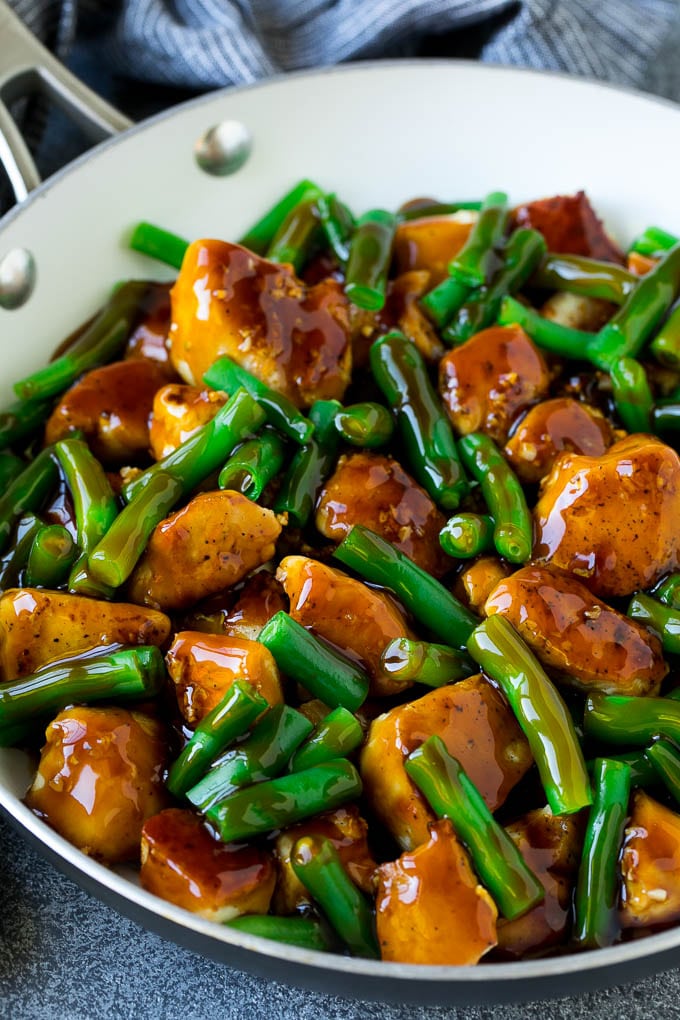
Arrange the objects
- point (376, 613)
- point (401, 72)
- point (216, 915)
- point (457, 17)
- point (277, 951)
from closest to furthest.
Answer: point (277, 951)
point (216, 915)
point (376, 613)
point (401, 72)
point (457, 17)

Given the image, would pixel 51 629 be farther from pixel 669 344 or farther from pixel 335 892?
pixel 669 344

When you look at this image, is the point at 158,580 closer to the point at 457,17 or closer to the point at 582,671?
the point at 582,671

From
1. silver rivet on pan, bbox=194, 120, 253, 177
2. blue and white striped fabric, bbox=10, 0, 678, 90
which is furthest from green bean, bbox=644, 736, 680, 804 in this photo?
blue and white striped fabric, bbox=10, 0, 678, 90

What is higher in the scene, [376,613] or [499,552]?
[376,613]

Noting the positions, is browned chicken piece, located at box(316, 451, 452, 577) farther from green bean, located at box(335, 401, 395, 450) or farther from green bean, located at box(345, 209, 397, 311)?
green bean, located at box(345, 209, 397, 311)

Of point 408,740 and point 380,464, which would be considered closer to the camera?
point 408,740

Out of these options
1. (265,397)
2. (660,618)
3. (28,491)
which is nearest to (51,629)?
(28,491)

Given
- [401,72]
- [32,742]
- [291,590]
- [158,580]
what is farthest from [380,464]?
[401,72]
